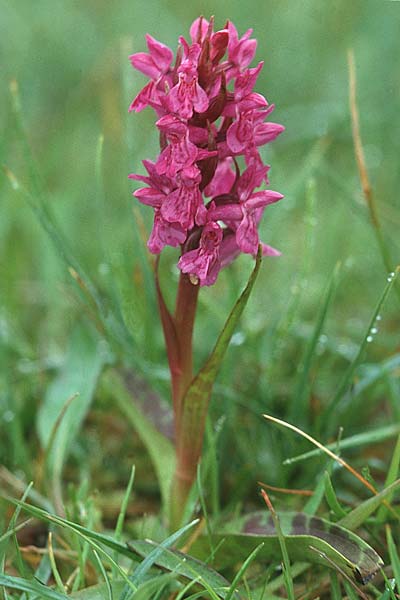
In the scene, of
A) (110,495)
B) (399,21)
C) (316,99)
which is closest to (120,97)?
(316,99)

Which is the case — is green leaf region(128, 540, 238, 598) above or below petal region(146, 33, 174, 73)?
below

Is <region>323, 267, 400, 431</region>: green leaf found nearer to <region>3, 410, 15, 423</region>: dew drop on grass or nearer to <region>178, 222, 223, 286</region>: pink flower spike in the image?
<region>178, 222, 223, 286</region>: pink flower spike

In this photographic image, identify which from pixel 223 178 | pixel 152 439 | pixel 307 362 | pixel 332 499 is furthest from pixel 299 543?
pixel 223 178

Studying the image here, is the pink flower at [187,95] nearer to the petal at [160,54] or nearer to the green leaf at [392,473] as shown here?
the petal at [160,54]

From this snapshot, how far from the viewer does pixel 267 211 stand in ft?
8.88

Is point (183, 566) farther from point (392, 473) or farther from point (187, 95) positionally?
point (187, 95)

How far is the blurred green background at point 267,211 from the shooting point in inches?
90.9

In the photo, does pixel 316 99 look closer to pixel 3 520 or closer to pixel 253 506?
pixel 253 506

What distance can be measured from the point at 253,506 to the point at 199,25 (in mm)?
1352

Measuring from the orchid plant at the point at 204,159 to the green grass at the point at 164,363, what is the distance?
1.30 feet

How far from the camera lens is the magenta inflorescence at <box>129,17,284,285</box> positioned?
4.85ft

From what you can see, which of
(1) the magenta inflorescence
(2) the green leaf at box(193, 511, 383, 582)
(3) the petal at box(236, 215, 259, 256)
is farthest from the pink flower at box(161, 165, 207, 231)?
(2) the green leaf at box(193, 511, 383, 582)

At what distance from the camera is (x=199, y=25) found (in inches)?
63.0

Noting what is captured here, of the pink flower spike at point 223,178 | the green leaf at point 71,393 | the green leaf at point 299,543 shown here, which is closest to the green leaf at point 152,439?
the green leaf at point 71,393
